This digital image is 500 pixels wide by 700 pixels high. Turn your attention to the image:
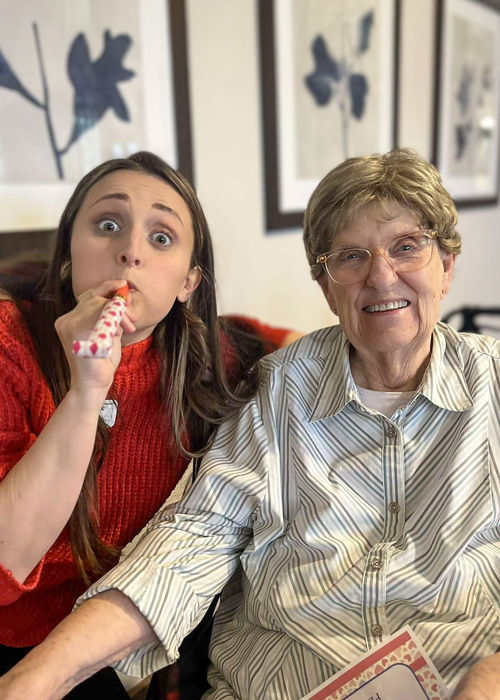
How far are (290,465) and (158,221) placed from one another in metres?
0.49

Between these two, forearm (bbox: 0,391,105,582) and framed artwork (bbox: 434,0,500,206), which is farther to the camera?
framed artwork (bbox: 434,0,500,206)

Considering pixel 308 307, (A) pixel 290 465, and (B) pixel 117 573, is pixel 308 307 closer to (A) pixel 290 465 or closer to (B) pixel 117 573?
(A) pixel 290 465

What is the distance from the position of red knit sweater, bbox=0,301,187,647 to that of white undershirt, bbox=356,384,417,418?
0.37 metres

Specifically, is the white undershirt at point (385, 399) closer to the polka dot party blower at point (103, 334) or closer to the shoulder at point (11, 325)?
the polka dot party blower at point (103, 334)

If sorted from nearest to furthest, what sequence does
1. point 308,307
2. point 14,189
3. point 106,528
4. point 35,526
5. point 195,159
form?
1. point 35,526
2. point 106,528
3. point 14,189
4. point 195,159
5. point 308,307

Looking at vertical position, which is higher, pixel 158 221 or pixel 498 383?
pixel 158 221

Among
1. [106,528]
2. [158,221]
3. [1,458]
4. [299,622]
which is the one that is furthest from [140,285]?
[299,622]

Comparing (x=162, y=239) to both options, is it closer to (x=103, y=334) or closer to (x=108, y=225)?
(x=108, y=225)

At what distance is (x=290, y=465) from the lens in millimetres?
1156

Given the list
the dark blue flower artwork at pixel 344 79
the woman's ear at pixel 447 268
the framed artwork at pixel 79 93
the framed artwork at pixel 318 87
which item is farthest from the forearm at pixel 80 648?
the dark blue flower artwork at pixel 344 79

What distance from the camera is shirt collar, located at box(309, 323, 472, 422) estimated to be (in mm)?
1093

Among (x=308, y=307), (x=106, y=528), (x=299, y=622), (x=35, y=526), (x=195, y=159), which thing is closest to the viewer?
(x=35, y=526)

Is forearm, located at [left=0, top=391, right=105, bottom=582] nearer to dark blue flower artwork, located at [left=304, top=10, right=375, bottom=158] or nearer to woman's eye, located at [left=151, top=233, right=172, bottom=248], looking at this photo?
woman's eye, located at [left=151, top=233, right=172, bottom=248]

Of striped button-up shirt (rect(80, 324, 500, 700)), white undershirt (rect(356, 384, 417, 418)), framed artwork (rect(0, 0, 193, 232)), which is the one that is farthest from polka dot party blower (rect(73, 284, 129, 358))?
framed artwork (rect(0, 0, 193, 232))
